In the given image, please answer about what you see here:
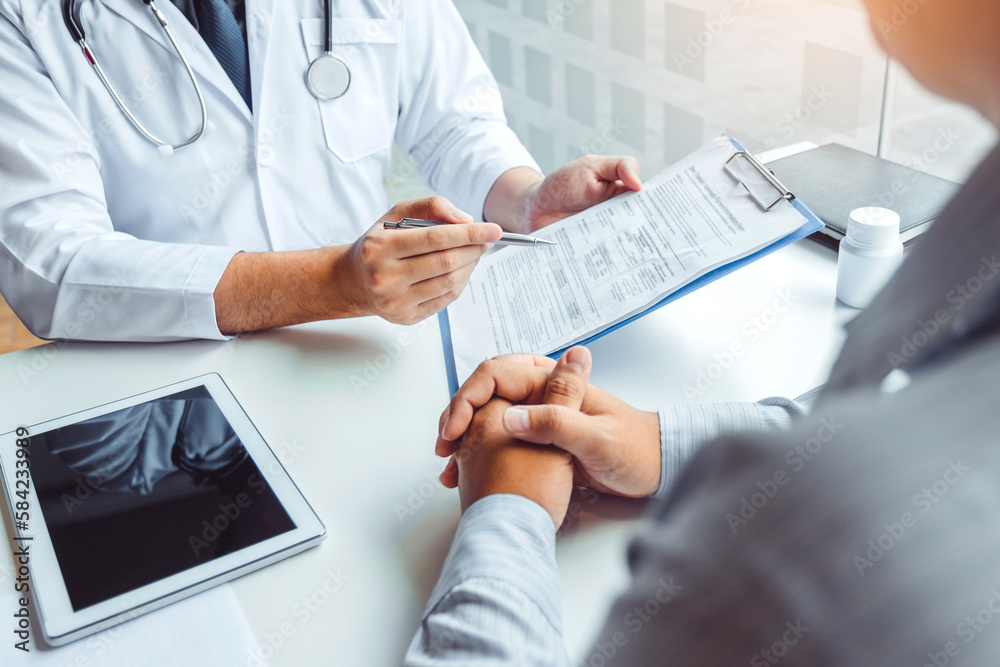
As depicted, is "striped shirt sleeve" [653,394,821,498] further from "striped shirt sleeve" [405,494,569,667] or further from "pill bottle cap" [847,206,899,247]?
"pill bottle cap" [847,206,899,247]

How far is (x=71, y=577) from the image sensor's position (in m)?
0.64

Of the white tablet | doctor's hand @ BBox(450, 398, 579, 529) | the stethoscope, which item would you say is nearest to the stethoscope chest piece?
the stethoscope

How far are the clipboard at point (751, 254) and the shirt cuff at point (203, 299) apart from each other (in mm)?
293

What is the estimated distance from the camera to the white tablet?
625mm

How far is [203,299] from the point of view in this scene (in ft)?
3.07

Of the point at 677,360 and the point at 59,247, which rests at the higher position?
the point at 59,247

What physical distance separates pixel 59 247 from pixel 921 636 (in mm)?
1033

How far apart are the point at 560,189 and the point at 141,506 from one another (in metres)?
0.72

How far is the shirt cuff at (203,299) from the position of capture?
3.08 feet

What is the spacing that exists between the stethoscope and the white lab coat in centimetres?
2

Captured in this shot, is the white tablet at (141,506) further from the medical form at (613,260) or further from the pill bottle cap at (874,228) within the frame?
the pill bottle cap at (874,228)

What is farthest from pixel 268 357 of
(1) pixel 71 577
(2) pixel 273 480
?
(1) pixel 71 577

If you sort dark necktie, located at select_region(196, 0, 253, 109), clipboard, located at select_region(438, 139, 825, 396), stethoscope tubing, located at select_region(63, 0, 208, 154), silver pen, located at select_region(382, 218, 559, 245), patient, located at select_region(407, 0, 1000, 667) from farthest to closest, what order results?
dark necktie, located at select_region(196, 0, 253, 109), stethoscope tubing, located at select_region(63, 0, 208, 154), silver pen, located at select_region(382, 218, 559, 245), clipboard, located at select_region(438, 139, 825, 396), patient, located at select_region(407, 0, 1000, 667)

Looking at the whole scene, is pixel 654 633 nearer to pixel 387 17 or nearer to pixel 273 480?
pixel 273 480
